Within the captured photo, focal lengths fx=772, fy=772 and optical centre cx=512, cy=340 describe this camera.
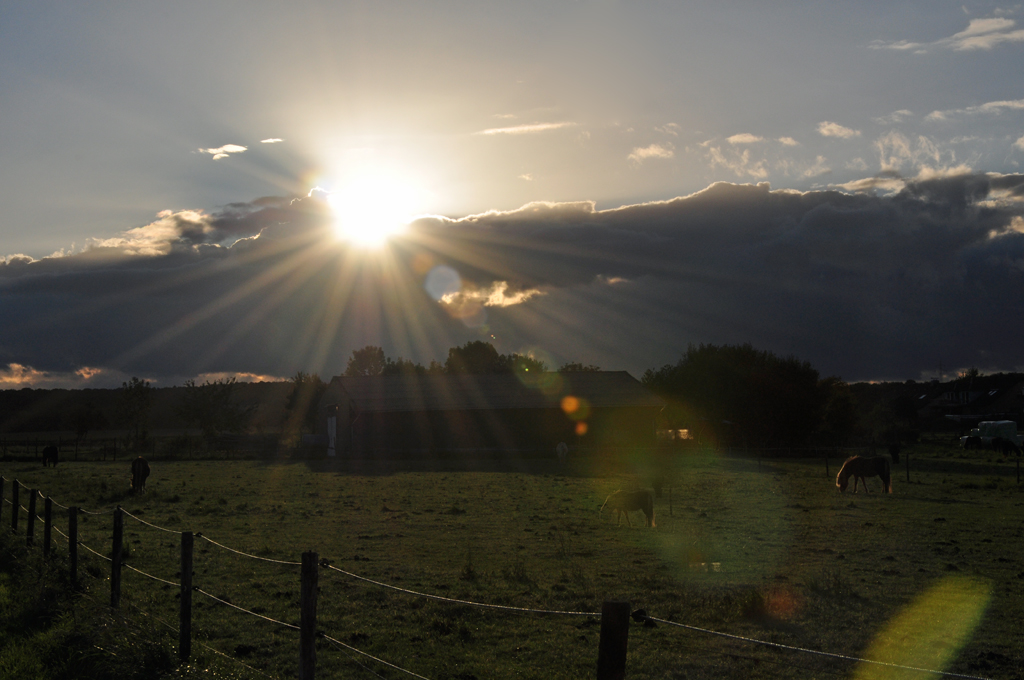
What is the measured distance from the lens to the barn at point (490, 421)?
5894 centimetres

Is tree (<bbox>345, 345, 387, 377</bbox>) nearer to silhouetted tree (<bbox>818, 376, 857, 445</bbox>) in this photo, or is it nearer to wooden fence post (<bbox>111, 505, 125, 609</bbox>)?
silhouetted tree (<bbox>818, 376, 857, 445</bbox>)

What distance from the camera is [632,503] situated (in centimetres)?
2034

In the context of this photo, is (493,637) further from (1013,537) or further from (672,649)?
(1013,537)

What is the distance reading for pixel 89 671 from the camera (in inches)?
302

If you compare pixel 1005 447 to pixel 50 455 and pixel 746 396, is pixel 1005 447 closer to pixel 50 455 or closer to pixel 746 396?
pixel 746 396

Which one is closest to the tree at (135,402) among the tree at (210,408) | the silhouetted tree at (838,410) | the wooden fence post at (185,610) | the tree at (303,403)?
the tree at (210,408)

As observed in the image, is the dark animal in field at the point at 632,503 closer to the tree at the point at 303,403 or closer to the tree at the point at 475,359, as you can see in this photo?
the tree at the point at 303,403

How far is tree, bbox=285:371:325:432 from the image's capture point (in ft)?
311

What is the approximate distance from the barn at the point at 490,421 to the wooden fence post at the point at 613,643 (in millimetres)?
51559

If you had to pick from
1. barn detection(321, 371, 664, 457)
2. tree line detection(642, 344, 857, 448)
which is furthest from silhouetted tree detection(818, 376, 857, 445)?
barn detection(321, 371, 664, 457)

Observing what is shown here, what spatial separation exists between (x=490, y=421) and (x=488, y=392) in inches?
191

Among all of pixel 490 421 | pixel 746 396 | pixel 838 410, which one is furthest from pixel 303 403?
pixel 838 410

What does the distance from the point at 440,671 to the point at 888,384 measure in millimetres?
188507

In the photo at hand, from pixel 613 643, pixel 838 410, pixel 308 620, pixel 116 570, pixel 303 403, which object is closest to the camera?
pixel 613 643
